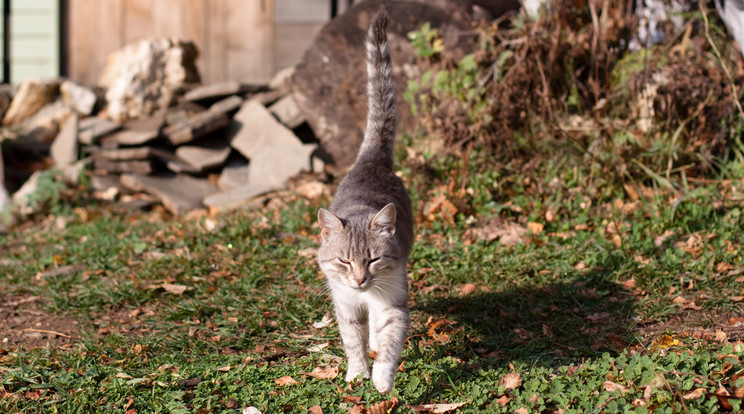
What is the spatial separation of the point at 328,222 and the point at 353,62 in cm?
433

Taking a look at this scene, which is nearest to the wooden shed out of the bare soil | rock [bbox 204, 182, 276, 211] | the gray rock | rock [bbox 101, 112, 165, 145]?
the gray rock

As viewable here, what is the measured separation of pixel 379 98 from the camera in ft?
15.5

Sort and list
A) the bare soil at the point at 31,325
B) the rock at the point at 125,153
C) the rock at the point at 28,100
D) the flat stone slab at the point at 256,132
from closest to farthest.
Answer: the bare soil at the point at 31,325 → the rock at the point at 125,153 → the flat stone slab at the point at 256,132 → the rock at the point at 28,100

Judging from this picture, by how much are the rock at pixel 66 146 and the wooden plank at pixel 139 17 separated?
2.45 m

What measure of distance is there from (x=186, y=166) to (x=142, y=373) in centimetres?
485

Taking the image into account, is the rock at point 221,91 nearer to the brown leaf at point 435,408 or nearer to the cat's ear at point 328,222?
the cat's ear at point 328,222

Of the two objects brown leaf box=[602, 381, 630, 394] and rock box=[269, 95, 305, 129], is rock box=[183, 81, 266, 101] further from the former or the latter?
brown leaf box=[602, 381, 630, 394]

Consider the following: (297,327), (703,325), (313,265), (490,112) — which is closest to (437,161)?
(490,112)

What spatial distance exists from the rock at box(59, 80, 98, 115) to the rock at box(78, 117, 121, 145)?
622 millimetres

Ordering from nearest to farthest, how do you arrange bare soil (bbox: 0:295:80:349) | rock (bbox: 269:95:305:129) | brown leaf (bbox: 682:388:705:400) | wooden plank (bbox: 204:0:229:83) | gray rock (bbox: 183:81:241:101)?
brown leaf (bbox: 682:388:705:400) < bare soil (bbox: 0:295:80:349) < rock (bbox: 269:95:305:129) < gray rock (bbox: 183:81:241:101) < wooden plank (bbox: 204:0:229:83)

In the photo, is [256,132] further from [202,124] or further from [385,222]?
[385,222]

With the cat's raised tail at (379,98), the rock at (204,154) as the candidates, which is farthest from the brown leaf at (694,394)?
the rock at (204,154)

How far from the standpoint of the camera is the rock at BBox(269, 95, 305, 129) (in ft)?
28.1

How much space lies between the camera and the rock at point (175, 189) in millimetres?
7801
